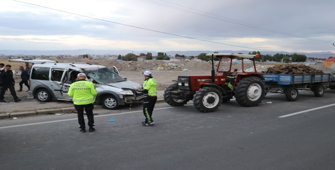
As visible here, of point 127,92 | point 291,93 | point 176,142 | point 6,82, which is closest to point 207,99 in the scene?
point 127,92

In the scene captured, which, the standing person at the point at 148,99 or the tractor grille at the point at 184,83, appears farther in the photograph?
the tractor grille at the point at 184,83

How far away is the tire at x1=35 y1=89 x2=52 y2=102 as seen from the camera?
34.8 ft

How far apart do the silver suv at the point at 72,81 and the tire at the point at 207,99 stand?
2.36 m

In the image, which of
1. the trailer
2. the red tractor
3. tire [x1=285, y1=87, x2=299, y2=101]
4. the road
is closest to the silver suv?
the road

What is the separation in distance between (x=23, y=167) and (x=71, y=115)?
435 cm

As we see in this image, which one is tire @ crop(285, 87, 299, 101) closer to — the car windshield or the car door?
the car windshield

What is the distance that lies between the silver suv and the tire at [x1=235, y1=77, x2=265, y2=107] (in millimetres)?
3720

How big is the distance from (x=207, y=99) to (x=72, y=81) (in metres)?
5.38

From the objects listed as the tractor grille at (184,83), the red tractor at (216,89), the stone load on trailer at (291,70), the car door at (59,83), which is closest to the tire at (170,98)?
the red tractor at (216,89)

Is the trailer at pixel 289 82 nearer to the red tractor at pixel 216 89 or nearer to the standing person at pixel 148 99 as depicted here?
the red tractor at pixel 216 89

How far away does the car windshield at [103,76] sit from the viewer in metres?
10.2

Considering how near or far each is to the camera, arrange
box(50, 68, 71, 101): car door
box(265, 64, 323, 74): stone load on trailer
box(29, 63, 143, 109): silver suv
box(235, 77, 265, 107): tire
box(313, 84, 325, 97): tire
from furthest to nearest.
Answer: box(313, 84, 325, 97): tire, box(265, 64, 323, 74): stone load on trailer, box(50, 68, 71, 101): car door, box(235, 77, 265, 107): tire, box(29, 63, 143, 109): silver suv

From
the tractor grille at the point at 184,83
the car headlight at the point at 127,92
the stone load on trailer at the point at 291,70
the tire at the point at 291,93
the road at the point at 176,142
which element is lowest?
the road at the point at 176,142

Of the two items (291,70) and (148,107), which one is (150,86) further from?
(291,70)
